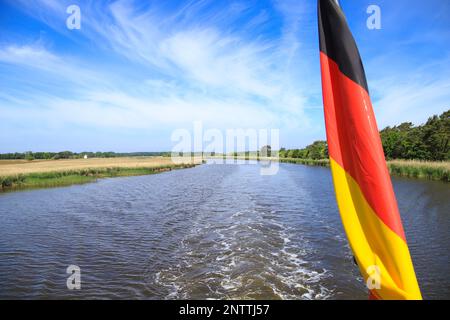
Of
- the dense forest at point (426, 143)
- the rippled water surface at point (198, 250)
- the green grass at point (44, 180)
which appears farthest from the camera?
the dense forest at point (426, 143)

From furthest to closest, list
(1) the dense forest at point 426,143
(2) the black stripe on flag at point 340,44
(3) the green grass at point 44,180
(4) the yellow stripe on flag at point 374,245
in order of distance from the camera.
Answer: (1) the dense forest at point 426,143
(3) the green grass at point 44,180
(2) the black stripe on flag at point 340,44
(4) the yellow stripe on flag at point 374,245

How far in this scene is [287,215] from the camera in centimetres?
1487

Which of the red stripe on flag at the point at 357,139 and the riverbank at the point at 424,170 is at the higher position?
the red stripe on flag at the point at 357,139

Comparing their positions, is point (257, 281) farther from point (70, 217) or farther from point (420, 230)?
point (70, 217)

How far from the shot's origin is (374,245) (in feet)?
5.06

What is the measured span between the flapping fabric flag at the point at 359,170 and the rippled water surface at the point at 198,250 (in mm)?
5330

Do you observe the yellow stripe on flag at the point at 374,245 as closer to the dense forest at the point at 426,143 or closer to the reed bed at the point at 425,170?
the reed bed at the point at 425,170

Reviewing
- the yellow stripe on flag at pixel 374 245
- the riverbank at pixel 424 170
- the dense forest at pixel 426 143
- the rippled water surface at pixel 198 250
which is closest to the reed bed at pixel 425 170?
the riverbank at pixel 424 170

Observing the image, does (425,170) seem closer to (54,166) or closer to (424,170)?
(424,170)

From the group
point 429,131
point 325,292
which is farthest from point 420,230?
point 429,131

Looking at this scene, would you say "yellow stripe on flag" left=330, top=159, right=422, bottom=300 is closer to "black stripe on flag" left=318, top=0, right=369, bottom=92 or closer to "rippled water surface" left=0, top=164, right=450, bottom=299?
"black stripe on flag" left=318, top=0, right=369, bottom=92

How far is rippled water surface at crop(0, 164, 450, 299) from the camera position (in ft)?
22.0

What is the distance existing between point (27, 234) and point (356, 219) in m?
13.9

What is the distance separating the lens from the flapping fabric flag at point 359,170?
1476 mm
